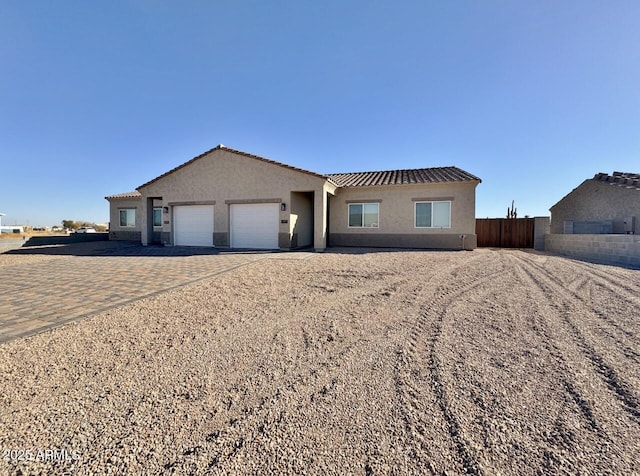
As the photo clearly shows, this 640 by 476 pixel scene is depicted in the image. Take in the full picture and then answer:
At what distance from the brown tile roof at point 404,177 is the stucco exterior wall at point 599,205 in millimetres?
8990

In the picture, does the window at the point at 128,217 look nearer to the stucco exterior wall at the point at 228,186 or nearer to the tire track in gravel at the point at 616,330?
the stucco exterior wall at the point at 228,186

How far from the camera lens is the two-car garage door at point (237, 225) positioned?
568 inches

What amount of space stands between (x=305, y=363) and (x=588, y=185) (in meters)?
23.6

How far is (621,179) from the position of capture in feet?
51.3

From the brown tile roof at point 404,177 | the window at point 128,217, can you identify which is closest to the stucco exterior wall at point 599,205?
the brown tile roof at point 404,177

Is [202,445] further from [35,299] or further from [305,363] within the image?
[35,299]

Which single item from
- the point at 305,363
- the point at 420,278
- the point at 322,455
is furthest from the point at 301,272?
the point at 322,455

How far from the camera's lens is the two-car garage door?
14.4 meters

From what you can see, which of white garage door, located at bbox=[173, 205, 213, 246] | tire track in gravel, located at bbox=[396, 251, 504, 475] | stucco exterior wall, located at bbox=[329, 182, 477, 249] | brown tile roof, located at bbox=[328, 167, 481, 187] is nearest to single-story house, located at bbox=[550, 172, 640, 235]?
stucco exterior wall, located at bbox=[329, 182, 477, 249]

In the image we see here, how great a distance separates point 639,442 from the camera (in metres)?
2.00

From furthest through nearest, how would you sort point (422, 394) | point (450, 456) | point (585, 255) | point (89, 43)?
point (585, 255) < point (89, 43) < point (422, 394) < point (450, 456)

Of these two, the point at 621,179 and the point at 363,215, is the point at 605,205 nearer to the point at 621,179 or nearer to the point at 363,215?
the point at 621,179

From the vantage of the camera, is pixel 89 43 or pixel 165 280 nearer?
pixel 165 280

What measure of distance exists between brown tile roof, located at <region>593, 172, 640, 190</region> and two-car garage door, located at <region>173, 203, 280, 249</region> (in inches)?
777
